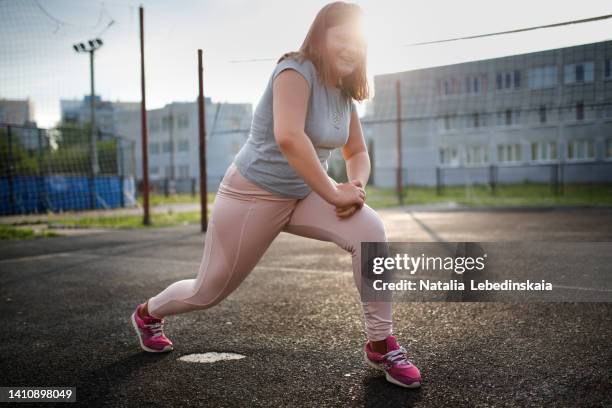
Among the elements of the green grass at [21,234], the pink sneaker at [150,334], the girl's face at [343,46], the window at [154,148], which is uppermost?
the window at [154,148]

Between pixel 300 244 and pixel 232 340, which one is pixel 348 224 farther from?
pixel 300 244

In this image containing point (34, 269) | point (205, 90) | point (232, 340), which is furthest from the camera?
point (205, 90)

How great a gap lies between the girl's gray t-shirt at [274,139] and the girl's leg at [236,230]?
6 cm

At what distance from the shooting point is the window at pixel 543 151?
41.0m

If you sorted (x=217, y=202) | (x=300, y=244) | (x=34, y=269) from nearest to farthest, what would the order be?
(x=217, y=202) → (x=34, y=269) → (x=300, y=244)

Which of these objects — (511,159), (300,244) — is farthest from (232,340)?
(511,159)

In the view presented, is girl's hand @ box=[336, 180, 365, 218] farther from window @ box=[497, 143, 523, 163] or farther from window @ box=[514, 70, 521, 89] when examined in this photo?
window @ box=[497, 143, 523, 163]

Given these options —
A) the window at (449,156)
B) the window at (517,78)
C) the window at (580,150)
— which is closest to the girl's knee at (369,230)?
the window at (517,78)

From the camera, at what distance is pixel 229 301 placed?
4.97 m

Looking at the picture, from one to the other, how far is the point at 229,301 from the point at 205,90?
300 inches

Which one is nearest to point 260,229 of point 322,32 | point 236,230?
point 236,230

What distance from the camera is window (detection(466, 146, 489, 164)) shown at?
145 feet

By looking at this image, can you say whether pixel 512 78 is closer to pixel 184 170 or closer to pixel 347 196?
pixel 347 196

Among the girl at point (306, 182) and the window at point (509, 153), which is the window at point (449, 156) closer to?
the window at point (509, 153)
